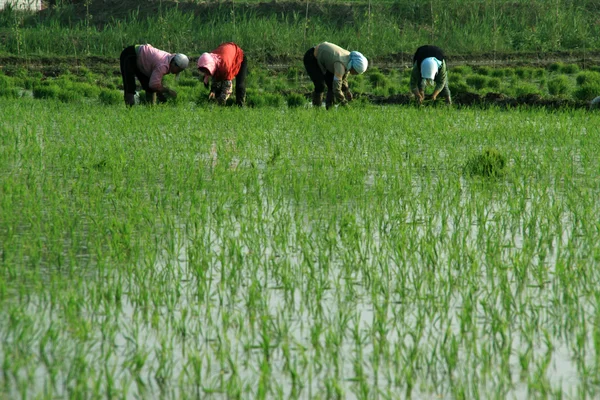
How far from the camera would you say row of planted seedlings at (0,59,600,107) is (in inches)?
435

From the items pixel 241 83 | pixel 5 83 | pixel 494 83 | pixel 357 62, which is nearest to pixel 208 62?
pixel 241 83

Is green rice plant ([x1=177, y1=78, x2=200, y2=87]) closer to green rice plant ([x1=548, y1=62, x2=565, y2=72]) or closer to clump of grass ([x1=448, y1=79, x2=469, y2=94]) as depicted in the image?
clump of grass ([x1=448, y1=79, x2=469, y2=94])

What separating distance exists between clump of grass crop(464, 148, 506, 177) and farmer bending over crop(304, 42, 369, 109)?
10.7ft

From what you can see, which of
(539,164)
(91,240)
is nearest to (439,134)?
(539,164)

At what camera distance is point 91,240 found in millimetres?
3908

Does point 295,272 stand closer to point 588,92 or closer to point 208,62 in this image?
point 208,62

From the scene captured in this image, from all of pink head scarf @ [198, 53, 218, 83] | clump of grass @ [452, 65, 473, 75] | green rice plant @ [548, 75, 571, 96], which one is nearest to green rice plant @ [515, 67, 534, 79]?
clump of grass @ [452, 65, 473, 75]

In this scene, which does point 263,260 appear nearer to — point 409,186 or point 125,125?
point 409,186

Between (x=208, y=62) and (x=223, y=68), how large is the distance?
356 millimetres

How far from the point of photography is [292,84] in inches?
560

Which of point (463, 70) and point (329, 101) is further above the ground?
point (463, 70)

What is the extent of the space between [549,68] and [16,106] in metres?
9.73

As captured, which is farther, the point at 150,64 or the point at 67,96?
the point at 67,96

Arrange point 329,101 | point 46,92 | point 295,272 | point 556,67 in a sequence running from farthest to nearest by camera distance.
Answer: point 556,67
point 46,92
point 329,101
point 295,272
